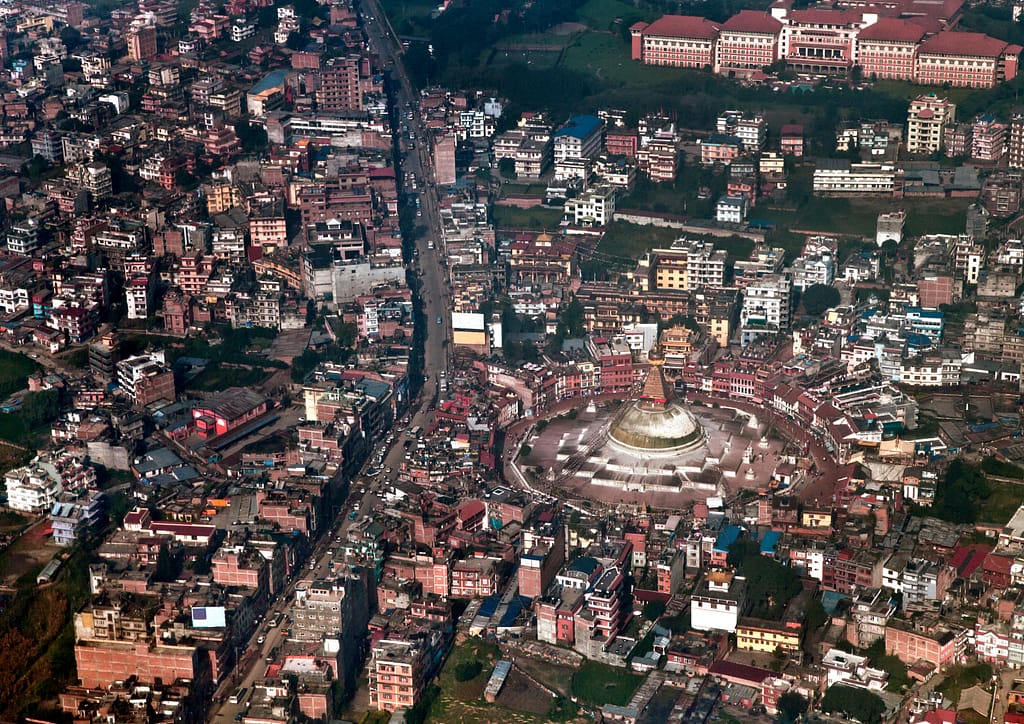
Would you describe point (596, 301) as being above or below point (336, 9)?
below

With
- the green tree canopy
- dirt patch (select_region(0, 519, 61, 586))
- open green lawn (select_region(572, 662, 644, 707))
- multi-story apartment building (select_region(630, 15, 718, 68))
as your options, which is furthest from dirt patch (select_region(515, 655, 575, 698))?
multi-story apartment building (select_region(630, 15, 718, 68))

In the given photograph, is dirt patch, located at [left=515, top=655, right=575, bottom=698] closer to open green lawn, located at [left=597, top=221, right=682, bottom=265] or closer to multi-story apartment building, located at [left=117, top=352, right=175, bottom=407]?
multi-story apartment building, located at [left=117, top=352, right=175, bottom=407]

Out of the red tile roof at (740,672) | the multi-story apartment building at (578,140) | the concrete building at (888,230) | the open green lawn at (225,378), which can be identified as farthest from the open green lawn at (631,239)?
the red tile roof at (740,672)

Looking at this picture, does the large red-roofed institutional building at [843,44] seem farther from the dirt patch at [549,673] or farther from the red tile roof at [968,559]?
the dirt patch at [549,673]

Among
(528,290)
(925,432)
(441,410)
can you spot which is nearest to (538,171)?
(528,290)

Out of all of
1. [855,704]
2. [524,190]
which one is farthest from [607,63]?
[855,704]

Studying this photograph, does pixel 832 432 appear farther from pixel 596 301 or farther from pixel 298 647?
pixel 298 647
